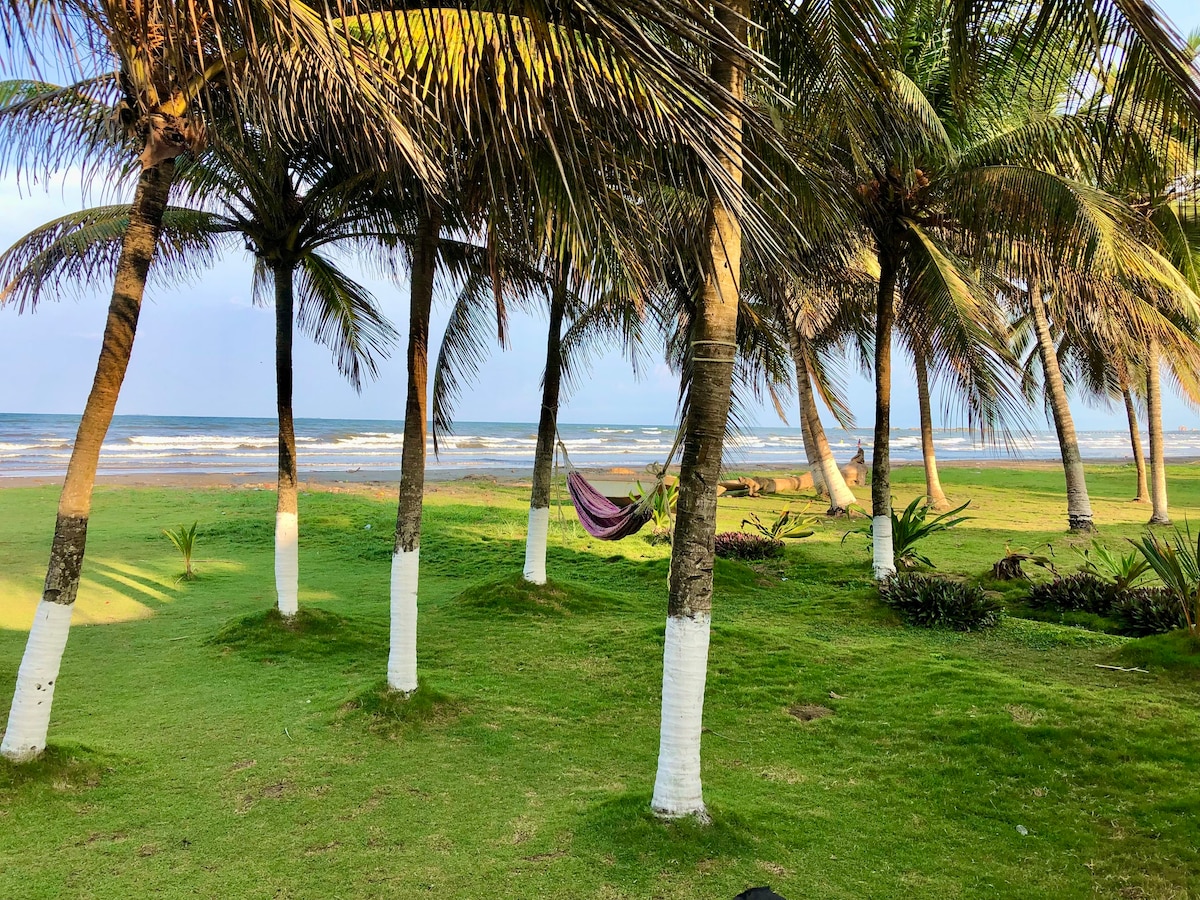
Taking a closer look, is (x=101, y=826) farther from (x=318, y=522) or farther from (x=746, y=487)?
(x=746, y=487)

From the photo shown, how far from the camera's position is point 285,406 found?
18.4 feet

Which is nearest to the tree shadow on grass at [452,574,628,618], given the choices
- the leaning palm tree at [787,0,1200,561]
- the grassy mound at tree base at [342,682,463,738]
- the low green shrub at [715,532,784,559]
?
the low green shrub at [715,532,784,559]

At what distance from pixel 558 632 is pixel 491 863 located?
10.5 ft

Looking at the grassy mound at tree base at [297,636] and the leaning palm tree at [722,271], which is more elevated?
the leaning palm tree at [722,271]

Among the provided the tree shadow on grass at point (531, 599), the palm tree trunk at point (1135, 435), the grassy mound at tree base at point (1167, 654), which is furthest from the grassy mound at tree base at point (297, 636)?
the palm tree trunk at point (1135, 435)

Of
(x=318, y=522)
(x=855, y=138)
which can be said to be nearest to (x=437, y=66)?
(x=855, y=138)

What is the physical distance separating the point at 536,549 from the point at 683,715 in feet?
13.5

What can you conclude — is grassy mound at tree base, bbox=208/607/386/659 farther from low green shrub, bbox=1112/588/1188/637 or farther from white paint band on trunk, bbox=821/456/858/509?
white paint band on trunk, bbox=821/456/858/509

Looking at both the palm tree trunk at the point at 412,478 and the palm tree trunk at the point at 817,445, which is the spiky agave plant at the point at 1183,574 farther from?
the palm tree trunk at the point at 817,445

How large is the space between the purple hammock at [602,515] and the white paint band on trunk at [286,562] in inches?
108

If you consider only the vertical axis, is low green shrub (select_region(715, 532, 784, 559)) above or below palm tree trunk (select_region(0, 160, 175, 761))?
below

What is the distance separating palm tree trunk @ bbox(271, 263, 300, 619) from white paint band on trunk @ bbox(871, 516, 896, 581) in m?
5.02

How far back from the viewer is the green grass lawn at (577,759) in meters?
2.63

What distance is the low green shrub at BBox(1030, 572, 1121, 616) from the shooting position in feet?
19.2
